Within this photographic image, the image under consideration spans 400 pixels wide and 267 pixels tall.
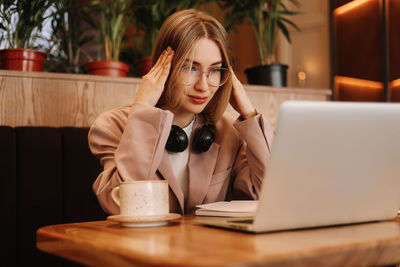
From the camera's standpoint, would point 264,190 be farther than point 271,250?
Yes

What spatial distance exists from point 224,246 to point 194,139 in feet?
2.75

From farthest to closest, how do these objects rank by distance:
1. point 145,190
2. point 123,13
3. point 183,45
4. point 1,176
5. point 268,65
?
point 268,65, point 123,13, point 1,176, point 183,45, point 145,190

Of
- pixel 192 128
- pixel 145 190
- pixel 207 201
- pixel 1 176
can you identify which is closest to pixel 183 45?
pixel 192 128

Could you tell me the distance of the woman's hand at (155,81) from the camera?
4.50 ft

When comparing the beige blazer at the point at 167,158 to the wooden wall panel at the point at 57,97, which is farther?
the wooden wall panel at the point at 57,97

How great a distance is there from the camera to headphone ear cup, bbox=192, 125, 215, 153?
1.46 m

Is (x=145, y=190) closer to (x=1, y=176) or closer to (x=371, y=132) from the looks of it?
(x=371, y=132)

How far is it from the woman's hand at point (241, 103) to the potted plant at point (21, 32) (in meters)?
0.94

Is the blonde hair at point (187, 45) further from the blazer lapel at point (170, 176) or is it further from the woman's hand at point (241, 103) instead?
the blazer lapel at point (170, 176)

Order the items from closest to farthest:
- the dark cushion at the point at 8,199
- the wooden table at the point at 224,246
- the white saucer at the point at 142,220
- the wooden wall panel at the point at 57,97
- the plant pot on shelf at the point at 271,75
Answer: the wooden table at the point at 224,246
the white saucer at the point at 142,220
the dark cushion at the point at 8,199
the wooden wall panel at the point at 57,97
the plant pot on shelf at the point at 271,75

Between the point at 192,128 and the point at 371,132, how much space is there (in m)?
0.83

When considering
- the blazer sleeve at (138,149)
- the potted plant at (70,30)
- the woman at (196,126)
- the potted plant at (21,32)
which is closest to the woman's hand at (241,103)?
the woman at (196,126)

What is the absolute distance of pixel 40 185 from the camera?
5.45 ft

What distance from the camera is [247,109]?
1.49 metres
